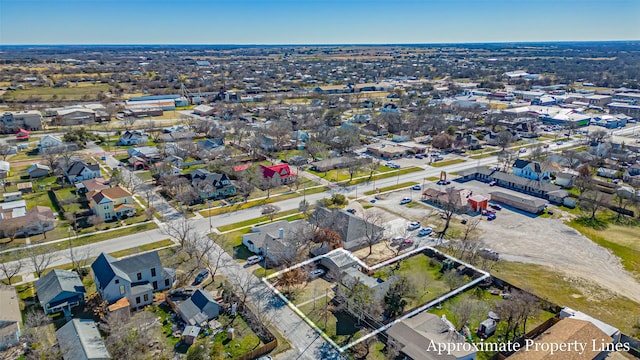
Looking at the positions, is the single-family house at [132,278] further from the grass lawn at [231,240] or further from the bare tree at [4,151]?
the bare tree at [4,151]

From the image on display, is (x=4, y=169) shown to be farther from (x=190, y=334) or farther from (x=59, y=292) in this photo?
(x=190, y=334)

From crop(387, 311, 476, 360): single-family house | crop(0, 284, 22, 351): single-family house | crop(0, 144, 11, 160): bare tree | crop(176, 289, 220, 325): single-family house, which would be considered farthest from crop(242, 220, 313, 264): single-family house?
crop(0, 144, 11, 160): bare tree

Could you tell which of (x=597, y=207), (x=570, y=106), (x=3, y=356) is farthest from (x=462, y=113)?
(x=3, y=356)

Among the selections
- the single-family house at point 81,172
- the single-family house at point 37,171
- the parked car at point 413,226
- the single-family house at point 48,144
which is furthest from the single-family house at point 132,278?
the single-family house at point 48,144

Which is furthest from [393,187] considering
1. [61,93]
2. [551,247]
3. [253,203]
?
[61,93]

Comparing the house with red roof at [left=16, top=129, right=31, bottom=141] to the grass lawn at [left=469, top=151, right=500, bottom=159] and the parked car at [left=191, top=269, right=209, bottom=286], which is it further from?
the grass lawn at [left=469, top=151, right=500, bottom=159]

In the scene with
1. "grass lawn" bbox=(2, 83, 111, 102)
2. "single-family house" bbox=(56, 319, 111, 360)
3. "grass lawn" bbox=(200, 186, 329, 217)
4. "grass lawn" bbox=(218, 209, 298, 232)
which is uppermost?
"grass lawn" bbox=(2, 83, 111, 102)
